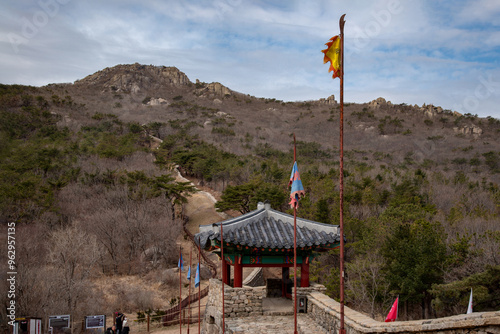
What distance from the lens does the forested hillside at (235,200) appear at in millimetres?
18141

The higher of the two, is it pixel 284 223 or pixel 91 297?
pixel 284 223

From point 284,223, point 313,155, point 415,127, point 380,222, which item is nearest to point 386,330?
point 284,223

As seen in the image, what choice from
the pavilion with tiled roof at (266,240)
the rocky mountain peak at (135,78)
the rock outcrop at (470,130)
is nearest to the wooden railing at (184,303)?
the pavilion with tiled roof at (266,240)

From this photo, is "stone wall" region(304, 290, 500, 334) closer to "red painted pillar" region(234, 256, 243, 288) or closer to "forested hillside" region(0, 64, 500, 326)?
"red painted pillar" region(234, 256, 243, 288)

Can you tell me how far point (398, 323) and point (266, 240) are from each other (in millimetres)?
4110

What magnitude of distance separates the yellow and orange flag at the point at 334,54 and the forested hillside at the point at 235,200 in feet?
41.8

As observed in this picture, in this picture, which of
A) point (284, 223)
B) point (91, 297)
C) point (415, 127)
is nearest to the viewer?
point (284, 223)

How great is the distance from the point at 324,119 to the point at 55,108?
64296mm

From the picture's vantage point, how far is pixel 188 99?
4599 inches

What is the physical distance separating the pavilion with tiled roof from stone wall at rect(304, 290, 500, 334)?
50.9 inches

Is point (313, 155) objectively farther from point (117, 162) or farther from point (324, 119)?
point (324, 119)

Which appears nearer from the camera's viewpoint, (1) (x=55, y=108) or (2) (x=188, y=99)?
(1) (x=55, y=108)

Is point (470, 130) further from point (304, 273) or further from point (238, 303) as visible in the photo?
point (238, 303)

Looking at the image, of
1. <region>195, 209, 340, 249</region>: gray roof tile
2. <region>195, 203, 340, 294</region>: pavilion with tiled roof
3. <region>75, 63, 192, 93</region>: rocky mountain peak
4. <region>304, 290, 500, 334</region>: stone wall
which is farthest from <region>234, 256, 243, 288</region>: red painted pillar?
<region>75, 63, 192, 93</region>: rocky mountain peak
